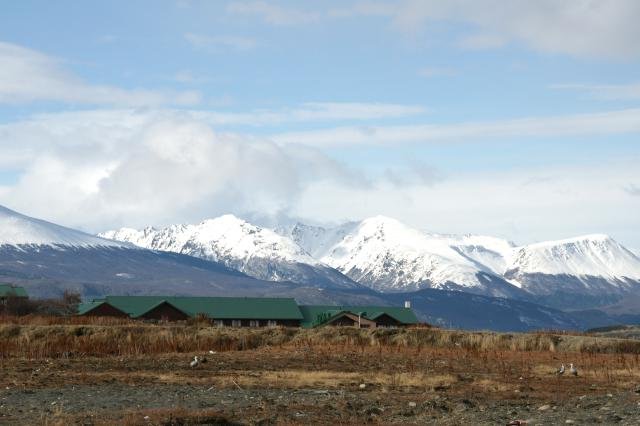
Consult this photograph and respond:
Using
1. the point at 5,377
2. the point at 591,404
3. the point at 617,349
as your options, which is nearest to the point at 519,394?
the point at 591,404

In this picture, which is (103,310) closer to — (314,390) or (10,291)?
(10,291)

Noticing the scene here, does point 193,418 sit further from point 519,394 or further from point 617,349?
point 617,349

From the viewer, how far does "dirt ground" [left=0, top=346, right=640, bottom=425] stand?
97.3ft

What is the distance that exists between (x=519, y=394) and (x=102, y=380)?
15.4m

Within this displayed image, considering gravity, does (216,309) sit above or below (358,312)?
below

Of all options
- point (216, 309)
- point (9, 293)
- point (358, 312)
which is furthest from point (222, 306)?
point (9, 293)

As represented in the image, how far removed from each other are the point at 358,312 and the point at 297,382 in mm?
115252

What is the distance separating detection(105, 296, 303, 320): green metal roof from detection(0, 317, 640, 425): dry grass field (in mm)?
84156

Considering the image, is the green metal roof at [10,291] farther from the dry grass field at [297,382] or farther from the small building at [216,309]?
the dry grass field at [297,382]

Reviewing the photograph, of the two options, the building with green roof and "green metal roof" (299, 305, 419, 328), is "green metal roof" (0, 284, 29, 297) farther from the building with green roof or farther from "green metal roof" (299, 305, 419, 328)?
"green metal roof" (299, 305, 419, 328)

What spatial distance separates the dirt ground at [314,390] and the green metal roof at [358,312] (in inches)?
3877

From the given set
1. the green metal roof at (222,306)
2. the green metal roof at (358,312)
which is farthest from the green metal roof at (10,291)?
the green metal roof at (358,312)

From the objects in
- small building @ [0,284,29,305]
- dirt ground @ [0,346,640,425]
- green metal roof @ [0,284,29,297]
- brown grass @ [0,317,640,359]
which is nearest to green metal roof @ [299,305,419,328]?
small building @ [0,284,29,305]

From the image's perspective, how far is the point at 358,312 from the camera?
155 m
